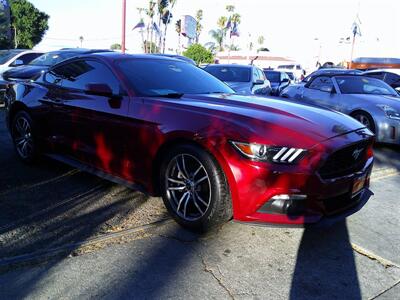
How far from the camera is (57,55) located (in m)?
11.5

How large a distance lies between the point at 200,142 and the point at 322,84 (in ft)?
21.6

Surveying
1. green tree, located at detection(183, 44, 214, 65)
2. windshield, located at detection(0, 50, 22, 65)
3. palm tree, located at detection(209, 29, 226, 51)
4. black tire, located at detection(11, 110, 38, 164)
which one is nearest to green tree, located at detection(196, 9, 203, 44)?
palm tree, located at detection(209, 29, 226, 51)

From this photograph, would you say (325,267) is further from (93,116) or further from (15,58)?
(15,58)

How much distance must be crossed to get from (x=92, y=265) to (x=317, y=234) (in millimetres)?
1920

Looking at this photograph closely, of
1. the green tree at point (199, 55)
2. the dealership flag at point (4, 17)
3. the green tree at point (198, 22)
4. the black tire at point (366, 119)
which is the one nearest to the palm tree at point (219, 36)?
the green tree at point (198, 22)

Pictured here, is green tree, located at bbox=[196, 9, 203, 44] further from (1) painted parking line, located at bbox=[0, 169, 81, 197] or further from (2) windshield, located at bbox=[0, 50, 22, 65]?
(1) painted parking line, located at bbox=[0, 169, 81, 197]

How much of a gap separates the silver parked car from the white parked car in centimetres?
813

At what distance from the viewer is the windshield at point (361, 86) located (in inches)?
343

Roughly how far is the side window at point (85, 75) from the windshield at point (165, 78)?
0.16 m

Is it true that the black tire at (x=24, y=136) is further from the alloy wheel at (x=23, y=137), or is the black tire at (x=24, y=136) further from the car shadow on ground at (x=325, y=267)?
the car shadow on ground at (x=325, y=267)

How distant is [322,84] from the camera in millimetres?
9234

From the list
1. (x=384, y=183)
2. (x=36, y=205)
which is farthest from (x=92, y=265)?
(x=384, y=183)

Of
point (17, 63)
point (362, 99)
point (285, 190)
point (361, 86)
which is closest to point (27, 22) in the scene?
point (17, 63)

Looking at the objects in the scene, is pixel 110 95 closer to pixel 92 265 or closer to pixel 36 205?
pixel 36 205
